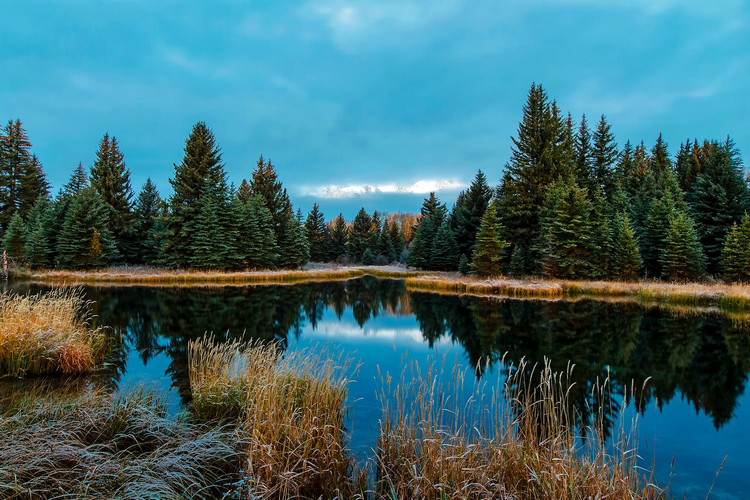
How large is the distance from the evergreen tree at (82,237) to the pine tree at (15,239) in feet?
14.6

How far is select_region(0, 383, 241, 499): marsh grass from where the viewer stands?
2859 millimetres

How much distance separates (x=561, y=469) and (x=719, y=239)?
30.2 m

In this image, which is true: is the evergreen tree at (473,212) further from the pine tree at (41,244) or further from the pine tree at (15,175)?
the pine tree at (15,175)

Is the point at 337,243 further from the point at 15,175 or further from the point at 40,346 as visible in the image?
the point at 40,346

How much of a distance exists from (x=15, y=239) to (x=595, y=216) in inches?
1759

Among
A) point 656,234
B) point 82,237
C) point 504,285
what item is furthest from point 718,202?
point 82,237

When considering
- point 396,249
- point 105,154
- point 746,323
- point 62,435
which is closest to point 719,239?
point 746,323

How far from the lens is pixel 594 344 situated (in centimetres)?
1045

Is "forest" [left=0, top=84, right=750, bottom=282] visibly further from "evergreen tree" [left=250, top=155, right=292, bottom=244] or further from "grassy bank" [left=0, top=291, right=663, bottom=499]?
"grassy bank" [left=0, top=291, right=663, bottom=499]

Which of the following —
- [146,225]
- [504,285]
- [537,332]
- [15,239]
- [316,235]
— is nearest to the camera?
[537,332]

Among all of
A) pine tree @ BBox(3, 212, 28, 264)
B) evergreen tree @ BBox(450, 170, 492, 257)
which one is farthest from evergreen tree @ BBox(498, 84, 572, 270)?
pine tree @ BBox(3, 212, 28, 264)

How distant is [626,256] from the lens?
24.3 meters

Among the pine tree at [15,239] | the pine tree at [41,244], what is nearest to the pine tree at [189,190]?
the pine tree at [41,244]

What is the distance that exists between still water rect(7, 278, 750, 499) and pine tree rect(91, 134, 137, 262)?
64.8 feet
